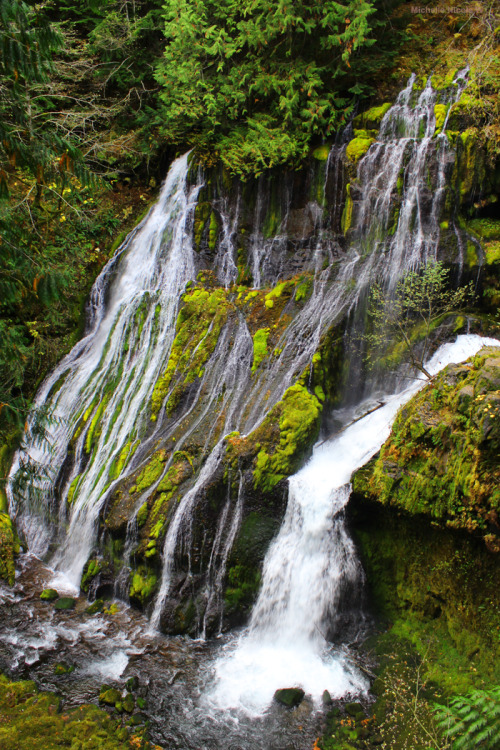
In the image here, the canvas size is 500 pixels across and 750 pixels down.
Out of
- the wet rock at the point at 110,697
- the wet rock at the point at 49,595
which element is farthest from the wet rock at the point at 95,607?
the wet rock at the point at 110,697

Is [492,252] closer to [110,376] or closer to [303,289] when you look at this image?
[303,289]

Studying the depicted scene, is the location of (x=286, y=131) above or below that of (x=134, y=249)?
above

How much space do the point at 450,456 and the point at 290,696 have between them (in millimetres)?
3890

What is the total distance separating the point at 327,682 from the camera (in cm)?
635

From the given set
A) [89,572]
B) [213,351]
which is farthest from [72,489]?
[213,351]

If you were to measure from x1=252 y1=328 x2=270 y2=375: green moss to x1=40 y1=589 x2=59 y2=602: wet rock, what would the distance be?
5575 millimetres

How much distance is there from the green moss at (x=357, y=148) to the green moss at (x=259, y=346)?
16.6 feet

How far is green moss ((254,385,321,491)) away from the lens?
8.06 m

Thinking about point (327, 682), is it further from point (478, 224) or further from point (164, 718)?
point (478, 224)

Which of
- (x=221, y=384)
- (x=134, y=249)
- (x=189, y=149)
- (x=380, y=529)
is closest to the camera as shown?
(x=380, y=529)

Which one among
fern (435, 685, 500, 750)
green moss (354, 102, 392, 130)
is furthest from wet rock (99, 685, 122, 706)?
green moss (354, 102, 392, 130)

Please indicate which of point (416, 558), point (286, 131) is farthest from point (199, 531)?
point (286, 131)

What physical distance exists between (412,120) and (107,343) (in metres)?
9.59

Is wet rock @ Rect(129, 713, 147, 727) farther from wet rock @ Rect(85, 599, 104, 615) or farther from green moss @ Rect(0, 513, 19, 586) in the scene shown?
green moss @ Rect(0, 513, 19, 586)
